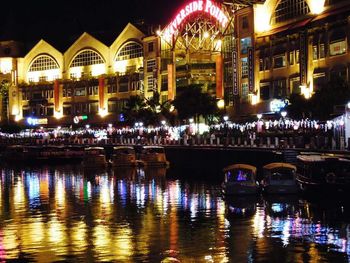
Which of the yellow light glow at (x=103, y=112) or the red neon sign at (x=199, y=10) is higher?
the red neon sign at (x=199, y=10)

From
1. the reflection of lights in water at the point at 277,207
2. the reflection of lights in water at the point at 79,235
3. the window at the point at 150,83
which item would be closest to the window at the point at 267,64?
the window at the point at 150,83

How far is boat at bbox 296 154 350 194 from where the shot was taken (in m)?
53.1

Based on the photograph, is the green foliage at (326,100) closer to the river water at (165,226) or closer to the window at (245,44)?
the river water at (165,226)

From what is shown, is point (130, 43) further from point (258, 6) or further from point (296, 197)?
point (296, 197)

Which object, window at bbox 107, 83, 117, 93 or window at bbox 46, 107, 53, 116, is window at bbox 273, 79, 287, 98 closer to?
window at bbox 107, 83, 117, 93

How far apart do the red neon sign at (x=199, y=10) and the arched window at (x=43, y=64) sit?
4355cm

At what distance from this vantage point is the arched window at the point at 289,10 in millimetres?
99688

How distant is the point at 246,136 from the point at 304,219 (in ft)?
152

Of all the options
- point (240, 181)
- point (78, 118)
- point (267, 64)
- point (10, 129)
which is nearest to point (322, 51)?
point (267, 64)

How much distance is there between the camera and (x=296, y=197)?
5544 centimetres

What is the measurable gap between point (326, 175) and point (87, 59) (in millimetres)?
111488

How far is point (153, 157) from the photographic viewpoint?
95.4 metres

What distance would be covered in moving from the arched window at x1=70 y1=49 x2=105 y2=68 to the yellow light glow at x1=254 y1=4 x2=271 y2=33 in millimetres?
54195

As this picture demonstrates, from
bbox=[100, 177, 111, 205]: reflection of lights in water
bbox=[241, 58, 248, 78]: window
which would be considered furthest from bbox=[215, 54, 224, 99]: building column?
bbox=[100, 177, 111, 205]: reflection of lights in water
